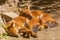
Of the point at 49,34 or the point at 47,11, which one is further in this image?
the point at 47,11

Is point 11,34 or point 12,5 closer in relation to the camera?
point 11,34

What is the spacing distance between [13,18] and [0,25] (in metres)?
1.02

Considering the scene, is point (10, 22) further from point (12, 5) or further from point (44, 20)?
point (12, 5)

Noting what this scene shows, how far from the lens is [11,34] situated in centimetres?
847

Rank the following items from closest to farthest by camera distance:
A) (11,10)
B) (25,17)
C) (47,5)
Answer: (25,17) → (11,10) → (47,5)

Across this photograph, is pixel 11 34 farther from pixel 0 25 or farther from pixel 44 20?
pixel 44 20

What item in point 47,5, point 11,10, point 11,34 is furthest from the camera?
point 47,5

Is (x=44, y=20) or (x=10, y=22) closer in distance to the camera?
(x=10, y=22)

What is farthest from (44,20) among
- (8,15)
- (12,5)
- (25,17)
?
(12,5)

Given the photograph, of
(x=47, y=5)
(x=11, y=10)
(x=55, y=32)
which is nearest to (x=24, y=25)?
(x=55, y=32)

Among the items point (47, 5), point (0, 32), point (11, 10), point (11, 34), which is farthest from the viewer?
point (47, 5)

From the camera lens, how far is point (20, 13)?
9711 mm

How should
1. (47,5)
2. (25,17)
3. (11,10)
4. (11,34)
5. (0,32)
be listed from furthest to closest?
(47,5)
(11,10)
(25,17)
(11,34)
(0,32)

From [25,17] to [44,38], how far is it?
5.08ft
